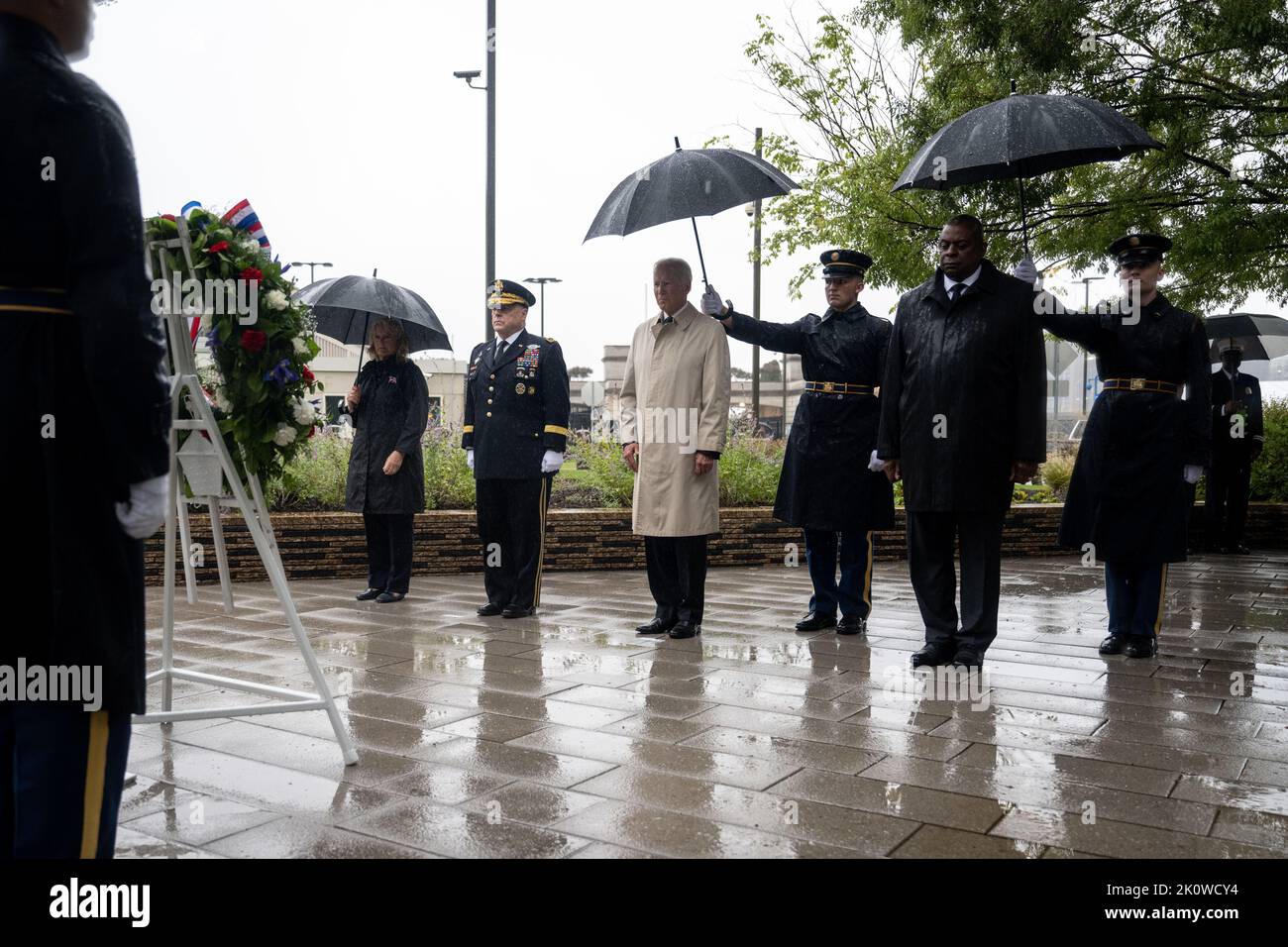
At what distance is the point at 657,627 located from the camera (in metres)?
6.59

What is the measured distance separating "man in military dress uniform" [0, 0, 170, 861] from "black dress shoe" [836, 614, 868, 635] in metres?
5.01

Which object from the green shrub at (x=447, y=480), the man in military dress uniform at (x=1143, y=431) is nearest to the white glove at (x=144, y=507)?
the man in military dress uniform at (x=1143, y=431)

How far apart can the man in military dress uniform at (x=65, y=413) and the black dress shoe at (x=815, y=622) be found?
5013mm

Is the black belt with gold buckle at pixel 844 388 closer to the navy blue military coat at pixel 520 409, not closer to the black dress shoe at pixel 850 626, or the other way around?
the black dress shoe at pixel 850 626

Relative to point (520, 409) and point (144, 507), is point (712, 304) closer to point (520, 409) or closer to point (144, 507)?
point (520, 409)

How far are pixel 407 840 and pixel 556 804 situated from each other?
511mm

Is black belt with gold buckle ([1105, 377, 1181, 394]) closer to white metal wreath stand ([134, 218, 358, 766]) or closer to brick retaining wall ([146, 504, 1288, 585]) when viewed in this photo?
brick retaining wall ([146, 504, 1288, 585])

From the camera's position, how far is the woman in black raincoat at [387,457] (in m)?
8.02

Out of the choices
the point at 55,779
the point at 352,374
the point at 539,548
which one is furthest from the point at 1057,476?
the point at 352,374

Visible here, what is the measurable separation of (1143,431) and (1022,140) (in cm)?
172

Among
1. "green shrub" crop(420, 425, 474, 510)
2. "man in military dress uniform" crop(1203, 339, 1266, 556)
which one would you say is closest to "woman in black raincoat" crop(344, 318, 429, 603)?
"green shrub" crop(420, 425, 474, 510)

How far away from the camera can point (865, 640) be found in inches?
253
